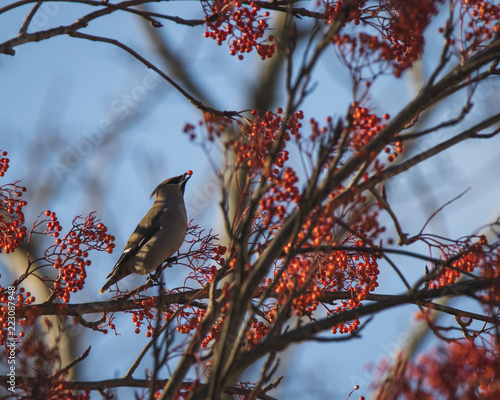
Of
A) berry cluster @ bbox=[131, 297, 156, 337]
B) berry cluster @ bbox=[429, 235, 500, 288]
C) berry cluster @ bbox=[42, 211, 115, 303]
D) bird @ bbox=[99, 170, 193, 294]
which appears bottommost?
berry cluster @ bbox=[429, 235, 500, 288]

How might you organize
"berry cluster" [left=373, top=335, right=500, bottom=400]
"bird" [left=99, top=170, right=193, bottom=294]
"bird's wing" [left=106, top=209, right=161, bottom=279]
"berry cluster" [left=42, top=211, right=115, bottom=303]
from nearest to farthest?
"berry cluster" [left=373, top=335, right=500, bottom=400] → "berry cluster" [left=42, top=211, right=115, bottom=303] → "bird" [left=99, top=170, right=193, bottom=294] → "bird's wing" [left=106, top=209, right=161, bottom=279]

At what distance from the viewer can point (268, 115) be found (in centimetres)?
363

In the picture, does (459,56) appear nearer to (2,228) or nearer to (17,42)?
(17,42)

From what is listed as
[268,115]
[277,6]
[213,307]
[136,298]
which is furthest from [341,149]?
[136,298]

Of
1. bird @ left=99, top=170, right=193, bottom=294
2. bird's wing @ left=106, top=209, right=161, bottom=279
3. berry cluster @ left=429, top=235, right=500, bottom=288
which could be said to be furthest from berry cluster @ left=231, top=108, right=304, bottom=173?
bird's wing @ left=106, top=209, right=161, bottom=279

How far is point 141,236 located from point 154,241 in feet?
0.91

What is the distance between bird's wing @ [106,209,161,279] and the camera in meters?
5.86

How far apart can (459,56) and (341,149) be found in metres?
0.76

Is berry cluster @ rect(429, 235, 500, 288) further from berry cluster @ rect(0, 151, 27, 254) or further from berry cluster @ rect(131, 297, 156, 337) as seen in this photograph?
berry cluster @ rect(0, 151, 27, 254)

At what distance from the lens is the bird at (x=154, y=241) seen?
573 centimetres

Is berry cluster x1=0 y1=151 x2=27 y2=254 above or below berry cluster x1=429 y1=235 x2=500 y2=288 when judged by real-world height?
above

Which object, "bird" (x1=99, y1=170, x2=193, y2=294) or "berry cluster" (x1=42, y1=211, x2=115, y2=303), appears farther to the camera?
"bird" (x1=99, y1=170, x2=193, y2=294)

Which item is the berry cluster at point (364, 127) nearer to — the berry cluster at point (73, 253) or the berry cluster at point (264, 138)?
the berry cluster at point (264, 138)

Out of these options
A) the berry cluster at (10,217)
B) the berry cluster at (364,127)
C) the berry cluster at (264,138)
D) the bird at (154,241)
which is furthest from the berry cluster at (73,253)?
the berry cluster at (364,127)
